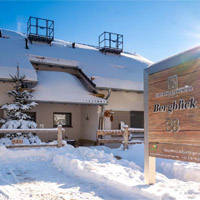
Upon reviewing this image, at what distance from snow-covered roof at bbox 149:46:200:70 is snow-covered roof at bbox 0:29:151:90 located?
9.13m

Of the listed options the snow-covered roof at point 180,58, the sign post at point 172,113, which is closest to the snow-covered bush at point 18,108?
the sign post at point 172,113

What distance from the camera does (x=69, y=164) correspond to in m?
7.41

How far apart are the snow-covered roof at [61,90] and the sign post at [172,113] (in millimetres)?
8015

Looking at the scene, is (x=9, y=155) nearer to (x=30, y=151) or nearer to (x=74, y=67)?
(x=30, y=151)

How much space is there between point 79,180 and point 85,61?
12.5m

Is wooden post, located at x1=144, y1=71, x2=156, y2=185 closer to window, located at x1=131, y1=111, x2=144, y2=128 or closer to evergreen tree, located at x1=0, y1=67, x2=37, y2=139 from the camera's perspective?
evergreen tree, located at x1=0, y1=67, x2=37, y2=139

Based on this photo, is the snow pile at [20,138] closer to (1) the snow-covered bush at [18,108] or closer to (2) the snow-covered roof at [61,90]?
(1) the snow-covered bush at [18,108]

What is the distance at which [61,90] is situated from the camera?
13.8 meters

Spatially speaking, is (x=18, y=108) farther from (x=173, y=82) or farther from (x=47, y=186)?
(x=173, y=82)

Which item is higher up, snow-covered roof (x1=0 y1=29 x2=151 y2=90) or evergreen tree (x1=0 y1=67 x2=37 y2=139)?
snow-covered roof (x1=0 y1=29 x2=151 y2=90)

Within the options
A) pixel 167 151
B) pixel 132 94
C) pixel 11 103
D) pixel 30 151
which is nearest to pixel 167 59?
pixel 167 151

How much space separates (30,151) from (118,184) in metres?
5.48

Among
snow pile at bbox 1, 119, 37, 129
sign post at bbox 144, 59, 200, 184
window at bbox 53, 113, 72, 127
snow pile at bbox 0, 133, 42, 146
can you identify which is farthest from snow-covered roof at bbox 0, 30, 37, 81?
sign post at bbox 144, 59, 200, 184

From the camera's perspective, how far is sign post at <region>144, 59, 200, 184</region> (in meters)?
4.16
